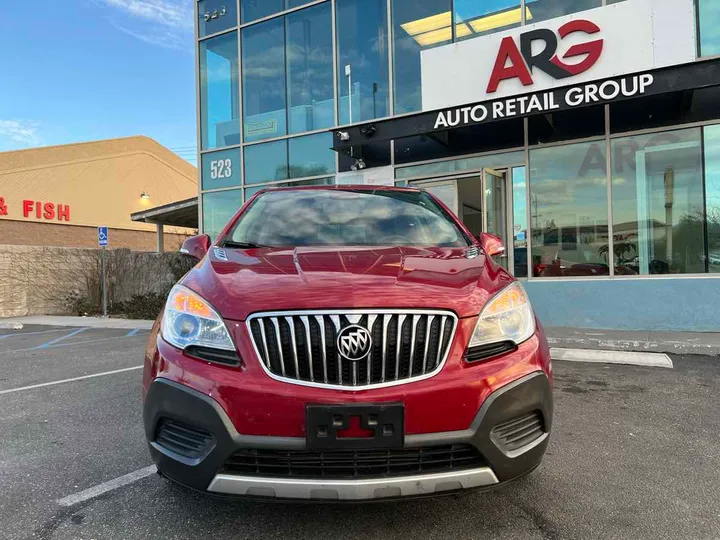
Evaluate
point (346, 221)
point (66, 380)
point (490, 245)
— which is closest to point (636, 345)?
point (490, 245)

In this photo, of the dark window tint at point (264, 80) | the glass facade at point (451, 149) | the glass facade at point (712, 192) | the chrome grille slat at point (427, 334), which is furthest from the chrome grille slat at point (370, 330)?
the dark window tint at point (264, 80)

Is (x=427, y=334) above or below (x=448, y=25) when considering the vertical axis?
below

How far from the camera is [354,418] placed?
1.94 m

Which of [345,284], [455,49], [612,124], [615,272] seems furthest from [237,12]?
[345,284]

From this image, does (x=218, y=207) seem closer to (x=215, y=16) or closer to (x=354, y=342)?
(x=215, y=16)

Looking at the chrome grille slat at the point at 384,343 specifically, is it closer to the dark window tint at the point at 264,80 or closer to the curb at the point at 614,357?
the curb at the point at 614,357

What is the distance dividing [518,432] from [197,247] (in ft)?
7.26

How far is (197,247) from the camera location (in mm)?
3262

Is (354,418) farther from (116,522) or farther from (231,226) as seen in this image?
(231,226)

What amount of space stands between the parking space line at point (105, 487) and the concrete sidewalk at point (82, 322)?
29.5 ft

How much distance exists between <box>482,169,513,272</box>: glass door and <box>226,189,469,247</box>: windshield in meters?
5.98

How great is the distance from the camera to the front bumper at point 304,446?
1.92 metres

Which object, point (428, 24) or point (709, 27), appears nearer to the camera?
point (709, 27)

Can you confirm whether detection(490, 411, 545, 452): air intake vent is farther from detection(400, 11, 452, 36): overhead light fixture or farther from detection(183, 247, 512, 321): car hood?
detection(400, 11, 452, 36): overhead light fixture
